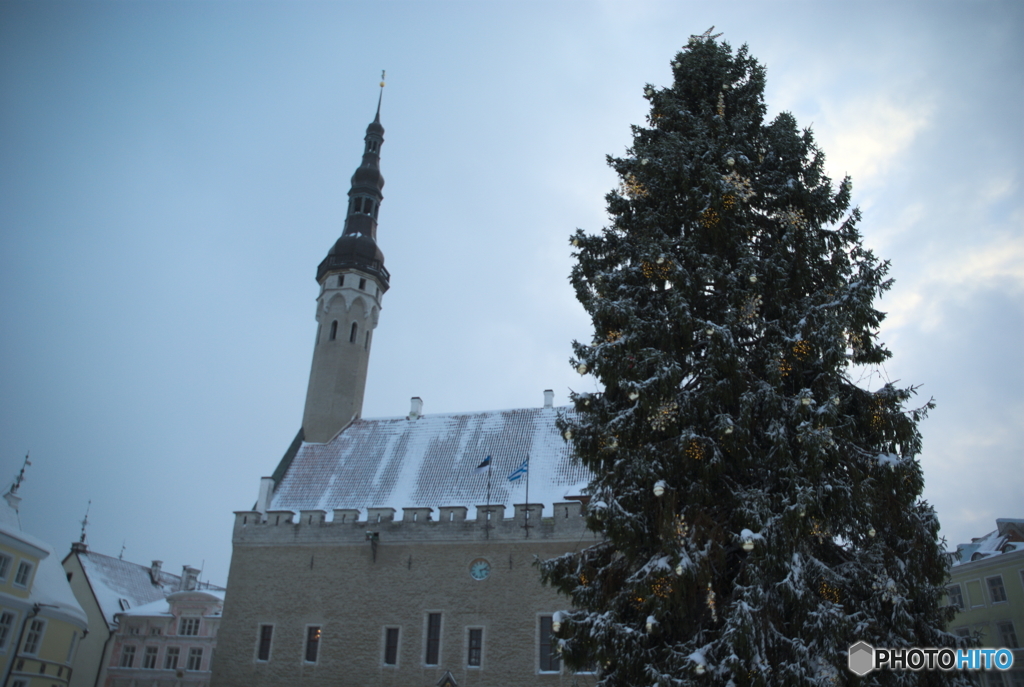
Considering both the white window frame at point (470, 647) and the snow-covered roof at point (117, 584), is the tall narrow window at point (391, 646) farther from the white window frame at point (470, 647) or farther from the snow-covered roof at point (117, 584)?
the snow-covered roof at point (117, 584)

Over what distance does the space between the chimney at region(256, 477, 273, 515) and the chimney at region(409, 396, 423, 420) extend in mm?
6062

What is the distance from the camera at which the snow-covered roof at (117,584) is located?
34.7 metres

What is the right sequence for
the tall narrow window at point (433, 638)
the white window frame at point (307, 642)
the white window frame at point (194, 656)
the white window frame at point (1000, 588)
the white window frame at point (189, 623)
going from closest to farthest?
the tall narrow window at point (433, 638), the white window frame at point (307, 642), the white window frame at point (1000, 588), the white window frame at point (194, 656), the white window frame at point (189, 623)

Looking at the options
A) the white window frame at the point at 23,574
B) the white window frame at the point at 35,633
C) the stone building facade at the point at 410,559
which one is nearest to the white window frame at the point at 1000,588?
the stone building facade at the point at 410,559

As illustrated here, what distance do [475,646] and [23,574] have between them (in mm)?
15884

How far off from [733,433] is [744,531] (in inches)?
49.9

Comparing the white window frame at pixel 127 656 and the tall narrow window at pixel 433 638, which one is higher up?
the tall narrow window at pixel 433 638

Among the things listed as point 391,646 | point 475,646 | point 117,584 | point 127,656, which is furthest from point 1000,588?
point 117,584

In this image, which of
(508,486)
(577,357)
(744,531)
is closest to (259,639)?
(508,486)

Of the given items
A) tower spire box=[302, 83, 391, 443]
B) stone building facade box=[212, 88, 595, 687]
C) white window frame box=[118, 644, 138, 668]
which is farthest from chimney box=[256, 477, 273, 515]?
white window frame box=[118, 644, 138, 668]

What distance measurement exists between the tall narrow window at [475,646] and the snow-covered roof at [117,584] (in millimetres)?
21407

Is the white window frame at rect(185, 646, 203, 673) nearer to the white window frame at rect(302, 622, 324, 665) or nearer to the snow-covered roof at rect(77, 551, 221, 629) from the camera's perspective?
the snow-covered roof at rect(77, 551, 221, 629)

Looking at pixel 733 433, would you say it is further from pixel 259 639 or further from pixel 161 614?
pixel 161 614

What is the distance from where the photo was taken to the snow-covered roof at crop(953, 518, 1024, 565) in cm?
2606
